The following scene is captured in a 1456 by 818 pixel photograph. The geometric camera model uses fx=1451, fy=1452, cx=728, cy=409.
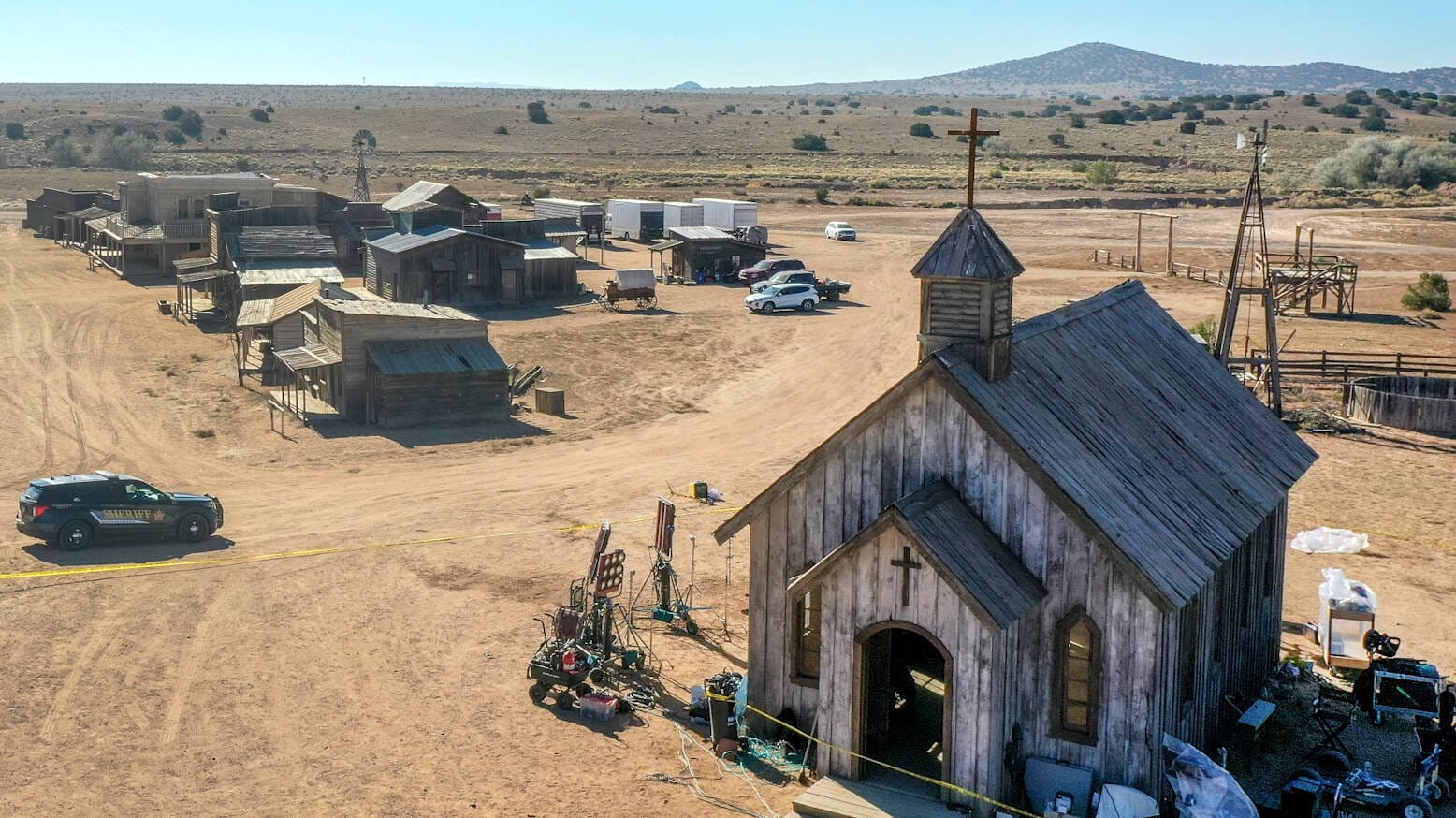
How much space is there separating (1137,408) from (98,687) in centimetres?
1509

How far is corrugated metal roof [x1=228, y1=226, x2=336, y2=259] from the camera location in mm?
61812

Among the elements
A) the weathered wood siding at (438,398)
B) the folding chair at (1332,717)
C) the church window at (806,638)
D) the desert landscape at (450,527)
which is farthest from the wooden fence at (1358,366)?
the church window at (806,638)

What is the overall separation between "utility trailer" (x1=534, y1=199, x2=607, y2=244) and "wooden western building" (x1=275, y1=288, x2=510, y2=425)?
39047 millimetres

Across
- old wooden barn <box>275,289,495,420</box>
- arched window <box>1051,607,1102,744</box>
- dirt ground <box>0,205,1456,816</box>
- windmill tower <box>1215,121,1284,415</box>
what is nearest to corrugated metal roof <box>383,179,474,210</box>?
dirt ground <box>0,205,1456,816</box>

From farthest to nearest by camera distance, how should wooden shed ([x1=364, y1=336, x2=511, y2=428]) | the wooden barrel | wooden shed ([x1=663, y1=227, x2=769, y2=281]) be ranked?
wooden shed ([x1=663, y1=227, x2=769, y2=281]) < the wooden barrel < wooden shed ([x1=364, y1=336, x2=511, y2=428])

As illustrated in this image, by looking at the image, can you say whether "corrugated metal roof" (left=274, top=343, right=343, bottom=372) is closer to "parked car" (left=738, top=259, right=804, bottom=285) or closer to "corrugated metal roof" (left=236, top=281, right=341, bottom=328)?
"corrugated metal roof" (left=236, top=281, right=341, bottom=328)

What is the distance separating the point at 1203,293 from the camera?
63438mm

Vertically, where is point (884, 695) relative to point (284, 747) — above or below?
above

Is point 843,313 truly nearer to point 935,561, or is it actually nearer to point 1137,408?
point 1137,408

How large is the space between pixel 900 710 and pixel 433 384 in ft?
77.7

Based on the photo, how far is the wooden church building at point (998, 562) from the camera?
16156mm

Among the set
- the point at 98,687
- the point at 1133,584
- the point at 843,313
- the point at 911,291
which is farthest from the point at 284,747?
the point at 911,291

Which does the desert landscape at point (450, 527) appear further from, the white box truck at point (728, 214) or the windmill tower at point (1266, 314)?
the white box truck at point (728, 214)

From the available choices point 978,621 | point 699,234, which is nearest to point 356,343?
point 978,621
